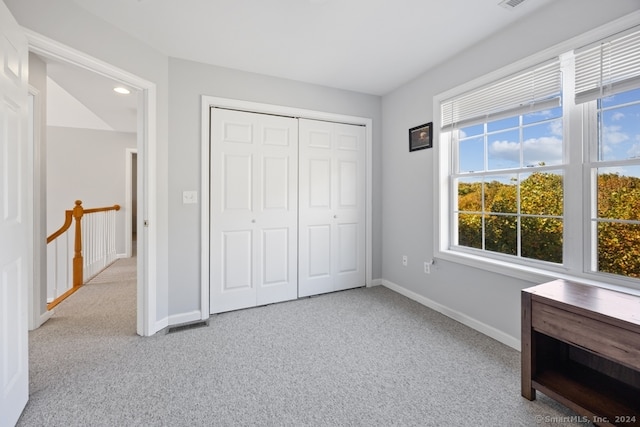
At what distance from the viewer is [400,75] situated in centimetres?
299

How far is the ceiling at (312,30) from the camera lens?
1921 mm

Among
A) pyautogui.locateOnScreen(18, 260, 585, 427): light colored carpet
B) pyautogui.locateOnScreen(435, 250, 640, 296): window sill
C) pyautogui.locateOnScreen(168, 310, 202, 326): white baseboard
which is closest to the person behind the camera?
pyautogui.locateOnScreen(18, 260, 585, 427): light colored carpet

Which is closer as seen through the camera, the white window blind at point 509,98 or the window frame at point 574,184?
the window frame at point 574,184

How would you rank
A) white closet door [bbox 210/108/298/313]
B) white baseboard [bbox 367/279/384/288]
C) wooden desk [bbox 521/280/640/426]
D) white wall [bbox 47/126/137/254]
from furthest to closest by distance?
1. white wall [bbox 47/126/137/254]
2. white baseboard [bbox 367/279/384/288]
3. white closet door [bbox 210/108/298/313]
4. wooden desk [bbox 521/280/640/426]

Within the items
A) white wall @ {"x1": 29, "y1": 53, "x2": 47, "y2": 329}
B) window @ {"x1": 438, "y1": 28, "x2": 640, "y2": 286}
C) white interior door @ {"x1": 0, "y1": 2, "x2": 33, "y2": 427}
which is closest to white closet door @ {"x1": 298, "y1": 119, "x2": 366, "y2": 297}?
window @ {"x1": 438, "y1": 28, "x2": 640, "y2": 286}

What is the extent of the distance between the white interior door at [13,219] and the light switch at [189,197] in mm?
1089

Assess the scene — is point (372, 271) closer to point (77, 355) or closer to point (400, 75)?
point (400, 75)

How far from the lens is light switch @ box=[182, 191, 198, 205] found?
2623mm

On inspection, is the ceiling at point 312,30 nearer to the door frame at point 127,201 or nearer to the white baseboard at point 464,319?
the white baseboard at point 464,319

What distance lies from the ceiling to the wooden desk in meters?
1.90

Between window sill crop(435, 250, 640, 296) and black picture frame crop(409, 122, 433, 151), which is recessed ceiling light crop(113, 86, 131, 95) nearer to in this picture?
black picture frame crop(409, 122, 433, 151)

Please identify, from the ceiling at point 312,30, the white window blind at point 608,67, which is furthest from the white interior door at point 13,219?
the white window blind at point 608,67

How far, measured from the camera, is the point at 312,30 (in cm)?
219

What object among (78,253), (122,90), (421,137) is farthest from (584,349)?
(78,253)
